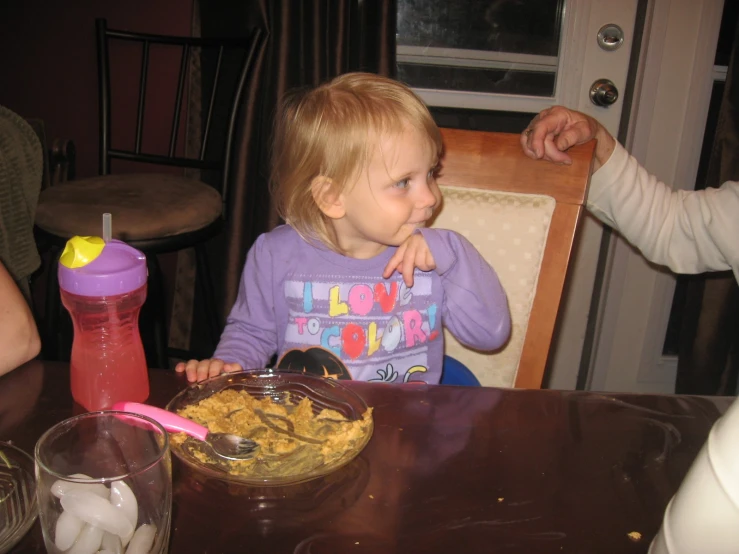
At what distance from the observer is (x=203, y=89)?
2.16m

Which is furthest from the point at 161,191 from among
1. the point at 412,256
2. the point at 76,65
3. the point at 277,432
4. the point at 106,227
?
the point at 277,432

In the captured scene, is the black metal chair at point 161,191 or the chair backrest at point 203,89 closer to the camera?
the black metal chair at point 161,191

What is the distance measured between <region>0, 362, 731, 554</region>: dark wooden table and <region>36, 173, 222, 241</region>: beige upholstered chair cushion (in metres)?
0.87

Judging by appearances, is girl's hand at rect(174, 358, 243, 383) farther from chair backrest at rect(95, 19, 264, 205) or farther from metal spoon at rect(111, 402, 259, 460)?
chair backrest at rect(95, 19, 264, 205)

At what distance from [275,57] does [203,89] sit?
1.07 ft

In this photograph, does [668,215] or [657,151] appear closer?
[668,215]

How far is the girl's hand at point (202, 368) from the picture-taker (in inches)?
32.9

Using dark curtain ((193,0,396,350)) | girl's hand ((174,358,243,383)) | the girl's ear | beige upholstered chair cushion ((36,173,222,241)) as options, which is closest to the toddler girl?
the girl's ear

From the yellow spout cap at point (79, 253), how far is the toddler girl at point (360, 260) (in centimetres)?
38

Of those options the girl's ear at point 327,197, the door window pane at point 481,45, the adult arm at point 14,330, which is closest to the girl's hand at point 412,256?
the girl's ear at point 327,197

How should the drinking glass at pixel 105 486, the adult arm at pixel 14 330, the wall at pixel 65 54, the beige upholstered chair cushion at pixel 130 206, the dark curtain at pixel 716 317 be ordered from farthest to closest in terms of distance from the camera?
1. the wall at pixel 65 54
2. the dark curtain at pixel 716 317
3. the beige upholstered chair cushion at pixel 130 206
4. the adult arm at pixel 14 330
5. the drinking glass at pixel 105 486

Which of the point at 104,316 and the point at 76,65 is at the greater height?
the point at 76,65

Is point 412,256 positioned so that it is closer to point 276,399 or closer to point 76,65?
point 276,399

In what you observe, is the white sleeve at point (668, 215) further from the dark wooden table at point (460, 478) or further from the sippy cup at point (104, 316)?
the sippy cup at point (104, 316)
